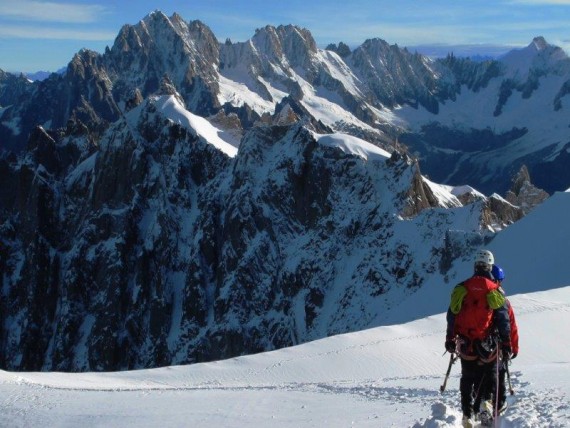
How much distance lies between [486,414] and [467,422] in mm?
421

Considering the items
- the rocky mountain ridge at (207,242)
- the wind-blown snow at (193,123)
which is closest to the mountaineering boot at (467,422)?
the rocky mountain ridge at (207,242)

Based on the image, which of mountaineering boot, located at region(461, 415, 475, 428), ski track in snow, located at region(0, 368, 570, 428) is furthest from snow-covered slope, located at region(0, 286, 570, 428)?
mountaineering boot, located at region(461, 415, 475, 428)

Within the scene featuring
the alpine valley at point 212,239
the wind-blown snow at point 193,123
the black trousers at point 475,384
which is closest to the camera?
the black trousers at point 475,384

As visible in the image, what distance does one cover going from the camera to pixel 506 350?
11.1 meters

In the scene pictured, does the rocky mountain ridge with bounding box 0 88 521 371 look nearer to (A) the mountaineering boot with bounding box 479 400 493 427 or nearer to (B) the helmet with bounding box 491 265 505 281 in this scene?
(B) the helmet with bounding box 491 265 505 281

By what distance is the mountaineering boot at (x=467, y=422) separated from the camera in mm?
10930

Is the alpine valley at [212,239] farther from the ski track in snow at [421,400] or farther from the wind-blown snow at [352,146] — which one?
the ski track in snow at [421,400]

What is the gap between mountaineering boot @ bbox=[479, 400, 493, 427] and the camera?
36.6ft

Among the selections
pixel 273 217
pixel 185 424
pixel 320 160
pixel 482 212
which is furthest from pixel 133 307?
pixel 185 424

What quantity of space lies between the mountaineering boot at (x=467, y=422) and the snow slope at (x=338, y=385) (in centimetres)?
12

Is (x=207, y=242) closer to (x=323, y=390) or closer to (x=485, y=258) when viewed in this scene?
(x=323, y=390)

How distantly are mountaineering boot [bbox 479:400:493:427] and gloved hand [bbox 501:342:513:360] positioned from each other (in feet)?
2.77

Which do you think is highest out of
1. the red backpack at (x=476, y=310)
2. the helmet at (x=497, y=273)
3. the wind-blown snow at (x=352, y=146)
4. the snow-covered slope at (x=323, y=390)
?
the wind-blown snow at (x=352, y=146)

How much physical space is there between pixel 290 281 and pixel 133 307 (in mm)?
23915
